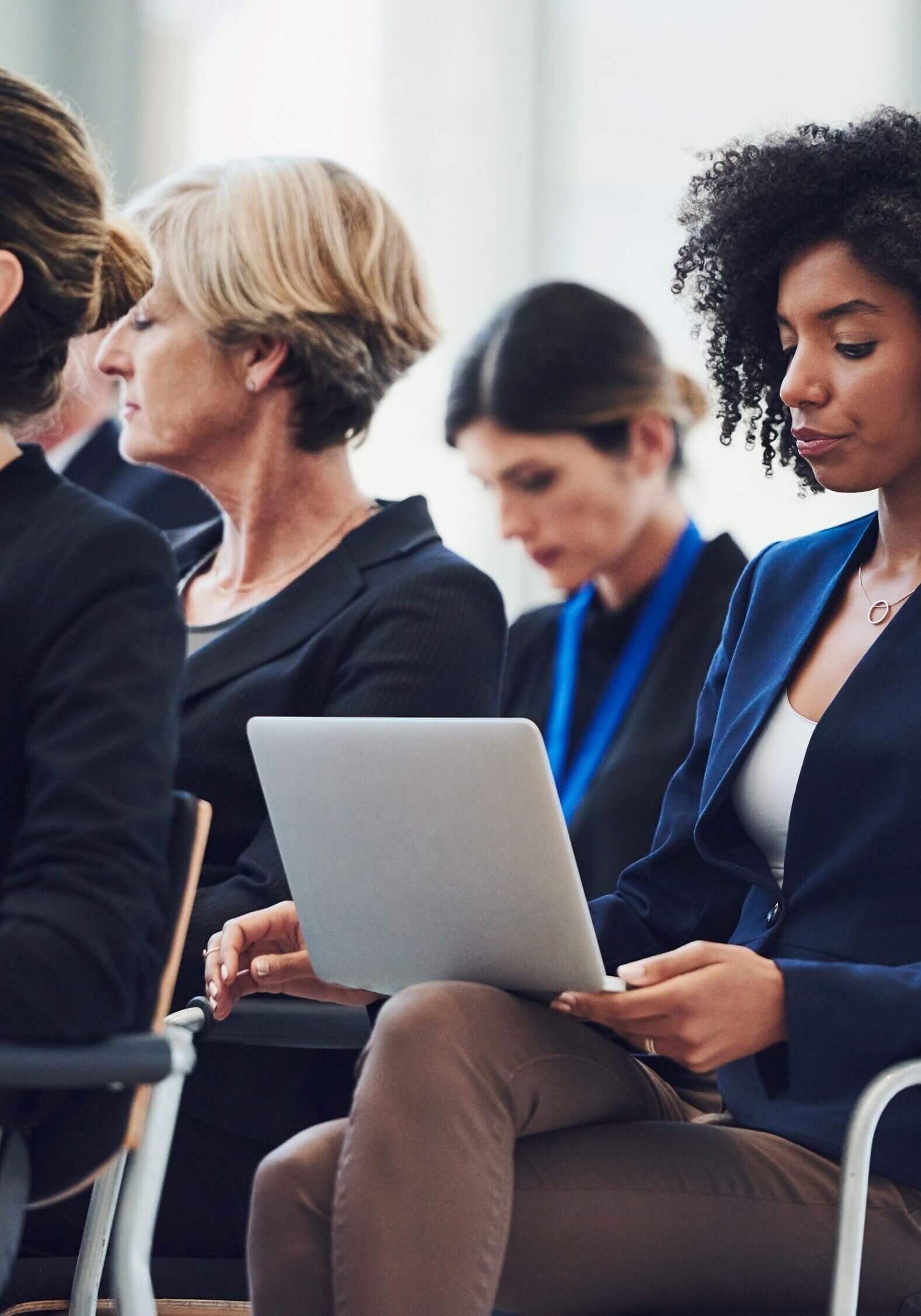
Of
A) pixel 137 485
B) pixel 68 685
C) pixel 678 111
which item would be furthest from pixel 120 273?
pixel 678 111

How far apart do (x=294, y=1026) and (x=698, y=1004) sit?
1.38 ft

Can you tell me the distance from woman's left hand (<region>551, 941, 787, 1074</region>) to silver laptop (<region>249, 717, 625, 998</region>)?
Answer: 0.09 ft

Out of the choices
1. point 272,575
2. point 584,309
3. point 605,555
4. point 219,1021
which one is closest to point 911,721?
point 219,1021

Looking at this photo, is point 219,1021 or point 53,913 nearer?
point 53,913

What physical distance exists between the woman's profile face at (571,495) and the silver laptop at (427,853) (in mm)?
1263

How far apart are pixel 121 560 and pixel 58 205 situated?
0.89ft

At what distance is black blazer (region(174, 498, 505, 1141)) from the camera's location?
5.50 ft

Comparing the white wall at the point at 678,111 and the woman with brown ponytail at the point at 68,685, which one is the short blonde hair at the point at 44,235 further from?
the white wall at the point at 678,111

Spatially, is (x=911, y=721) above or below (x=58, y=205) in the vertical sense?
below

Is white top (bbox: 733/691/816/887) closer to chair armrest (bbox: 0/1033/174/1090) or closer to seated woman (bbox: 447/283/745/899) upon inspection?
chair armrest (bbox: 0/1033/174/1090)

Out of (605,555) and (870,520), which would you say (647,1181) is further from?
(605,555)

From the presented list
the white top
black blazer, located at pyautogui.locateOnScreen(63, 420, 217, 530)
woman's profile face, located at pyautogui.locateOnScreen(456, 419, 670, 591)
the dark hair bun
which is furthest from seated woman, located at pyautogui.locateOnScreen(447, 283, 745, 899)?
the dark hair bun

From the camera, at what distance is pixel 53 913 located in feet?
3.15

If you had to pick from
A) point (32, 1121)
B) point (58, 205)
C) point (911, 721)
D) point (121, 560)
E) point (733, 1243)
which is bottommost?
point (733, 1243)
